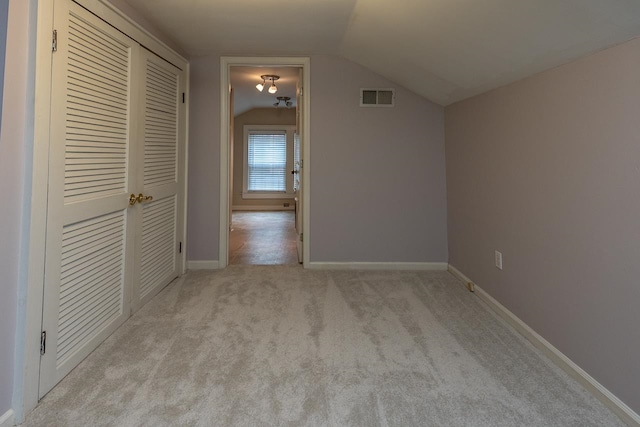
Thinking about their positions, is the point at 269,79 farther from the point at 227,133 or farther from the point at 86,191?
the point at 86,191

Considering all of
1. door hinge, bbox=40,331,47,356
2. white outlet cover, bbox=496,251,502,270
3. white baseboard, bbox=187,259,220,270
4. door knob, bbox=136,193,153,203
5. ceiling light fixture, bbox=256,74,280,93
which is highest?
ceiling light fixture, bbox=256,74,280,93

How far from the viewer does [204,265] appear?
352cm

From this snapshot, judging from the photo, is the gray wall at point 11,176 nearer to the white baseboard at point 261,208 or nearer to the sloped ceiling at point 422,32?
the sloped ceiling at point 422,32

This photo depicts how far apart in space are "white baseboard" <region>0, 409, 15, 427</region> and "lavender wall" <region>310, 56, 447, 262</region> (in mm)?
2475

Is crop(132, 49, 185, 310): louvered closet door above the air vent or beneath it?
beneath

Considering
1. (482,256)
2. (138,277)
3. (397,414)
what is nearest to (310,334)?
(397,414)

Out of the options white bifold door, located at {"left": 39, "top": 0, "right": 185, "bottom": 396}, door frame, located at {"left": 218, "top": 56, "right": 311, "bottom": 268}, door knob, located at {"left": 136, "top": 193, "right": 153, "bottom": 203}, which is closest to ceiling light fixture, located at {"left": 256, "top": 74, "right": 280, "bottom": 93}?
door frame, located at {"left": 218, "top": 56, "right": 311, "bottom": 268}

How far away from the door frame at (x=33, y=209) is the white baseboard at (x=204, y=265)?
78.7 inches

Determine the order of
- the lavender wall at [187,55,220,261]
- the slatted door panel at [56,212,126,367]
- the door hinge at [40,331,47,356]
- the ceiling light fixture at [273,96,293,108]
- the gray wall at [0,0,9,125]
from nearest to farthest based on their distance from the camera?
the gray wall at [0,0,9,125], the door hinge at [40,331,47,356], the slatted door panel at [56,212,126,367], the lavender wall at [187,55,220,261], the ceiling light fixture at [273,96,293,108]

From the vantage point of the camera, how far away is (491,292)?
8.46 feet

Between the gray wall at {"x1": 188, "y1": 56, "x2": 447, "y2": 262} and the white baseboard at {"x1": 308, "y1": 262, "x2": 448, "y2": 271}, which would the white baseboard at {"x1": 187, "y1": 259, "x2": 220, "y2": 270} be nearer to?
the gray wall at {"x1": 188, "y1": 56, "x2": 447, "y2": 262}

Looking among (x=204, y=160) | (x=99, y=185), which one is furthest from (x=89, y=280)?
(x=204, y=160)

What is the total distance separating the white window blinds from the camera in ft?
28.7

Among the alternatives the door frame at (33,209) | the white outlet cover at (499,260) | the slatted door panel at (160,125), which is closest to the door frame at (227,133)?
the slatted door panel at (160,125)
